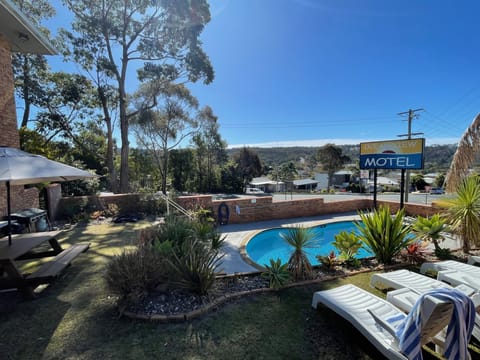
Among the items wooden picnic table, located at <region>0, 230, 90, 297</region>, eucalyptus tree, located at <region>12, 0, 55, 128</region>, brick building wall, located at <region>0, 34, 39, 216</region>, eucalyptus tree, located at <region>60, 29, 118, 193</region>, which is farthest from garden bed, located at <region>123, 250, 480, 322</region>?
eucalyptus tree, located at <region>12, 0, 55, 128</region>

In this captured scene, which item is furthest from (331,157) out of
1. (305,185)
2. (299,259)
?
(299,259)

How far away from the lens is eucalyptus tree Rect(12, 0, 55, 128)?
42.5 feet

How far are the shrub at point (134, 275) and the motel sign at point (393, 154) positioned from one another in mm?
8288

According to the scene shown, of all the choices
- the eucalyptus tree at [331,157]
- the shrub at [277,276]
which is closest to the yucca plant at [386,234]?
the shrub at [277,276]

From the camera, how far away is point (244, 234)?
7.75 meters

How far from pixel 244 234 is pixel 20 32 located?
8.81 m

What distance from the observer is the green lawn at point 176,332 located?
2244 millimetres

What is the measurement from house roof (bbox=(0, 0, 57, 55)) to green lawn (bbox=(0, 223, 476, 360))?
6.61 meters

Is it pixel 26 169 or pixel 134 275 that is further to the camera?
pixel 26 169

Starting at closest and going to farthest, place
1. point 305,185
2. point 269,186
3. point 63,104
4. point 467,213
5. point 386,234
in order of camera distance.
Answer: point 386,234, point 467,213, point 63,104, point 269,186, point 305,185

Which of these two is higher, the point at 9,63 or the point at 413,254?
the point at 9,63

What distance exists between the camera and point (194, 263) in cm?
307

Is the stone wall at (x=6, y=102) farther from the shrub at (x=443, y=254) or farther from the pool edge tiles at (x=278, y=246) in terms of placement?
the shrub at (x=443, y=254)

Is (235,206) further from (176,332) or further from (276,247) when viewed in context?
(176,332)
